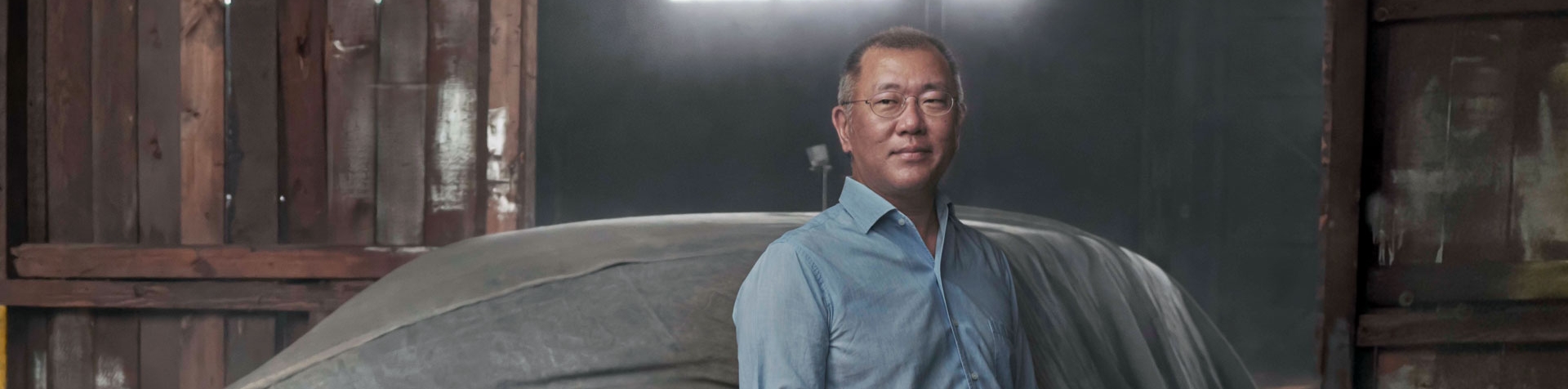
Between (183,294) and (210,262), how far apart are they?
0.13m

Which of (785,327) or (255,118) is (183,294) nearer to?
(255,118)

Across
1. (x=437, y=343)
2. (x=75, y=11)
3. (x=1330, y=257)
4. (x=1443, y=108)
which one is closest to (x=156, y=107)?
(x=75, y=11)

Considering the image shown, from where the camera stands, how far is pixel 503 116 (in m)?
2.87

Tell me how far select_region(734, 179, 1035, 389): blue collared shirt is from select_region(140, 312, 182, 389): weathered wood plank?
90.0 inches

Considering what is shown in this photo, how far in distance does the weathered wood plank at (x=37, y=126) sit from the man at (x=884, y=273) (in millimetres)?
2538

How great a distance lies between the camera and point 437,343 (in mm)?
1563

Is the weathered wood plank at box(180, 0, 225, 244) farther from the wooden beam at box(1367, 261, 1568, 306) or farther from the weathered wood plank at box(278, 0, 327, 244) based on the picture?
the wooden beam at box(1367, 261, 1568, 306)

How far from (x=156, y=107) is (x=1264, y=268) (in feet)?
19.4

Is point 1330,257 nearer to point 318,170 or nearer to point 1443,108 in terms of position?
point 1443,108

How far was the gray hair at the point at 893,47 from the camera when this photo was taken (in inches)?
53.2

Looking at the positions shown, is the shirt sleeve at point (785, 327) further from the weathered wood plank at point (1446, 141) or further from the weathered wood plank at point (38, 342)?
the weathered wood plank at point (38, 342)

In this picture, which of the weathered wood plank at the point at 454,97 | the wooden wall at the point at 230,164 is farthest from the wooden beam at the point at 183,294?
the weathered wood plank at the point at 454,97

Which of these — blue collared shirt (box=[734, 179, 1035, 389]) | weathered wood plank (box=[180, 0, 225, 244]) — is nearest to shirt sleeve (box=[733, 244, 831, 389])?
blue collared shirt (box=[734, 179, 1035, 389])

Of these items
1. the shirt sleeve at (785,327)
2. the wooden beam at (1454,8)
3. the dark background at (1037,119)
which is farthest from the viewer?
the dark background at (1037,119)
